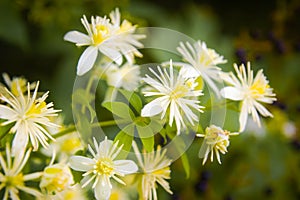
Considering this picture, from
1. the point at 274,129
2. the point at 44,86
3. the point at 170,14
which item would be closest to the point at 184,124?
the point at 44,86

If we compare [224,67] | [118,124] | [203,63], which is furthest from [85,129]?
[224,67]

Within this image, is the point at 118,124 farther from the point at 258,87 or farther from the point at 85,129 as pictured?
the point at 258,87

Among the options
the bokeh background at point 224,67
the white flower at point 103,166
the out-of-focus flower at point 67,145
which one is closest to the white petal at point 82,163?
the white flower at point 103,166

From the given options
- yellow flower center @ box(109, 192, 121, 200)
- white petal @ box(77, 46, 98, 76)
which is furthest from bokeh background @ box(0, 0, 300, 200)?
white petal @ box(77, 46, 98, 76)

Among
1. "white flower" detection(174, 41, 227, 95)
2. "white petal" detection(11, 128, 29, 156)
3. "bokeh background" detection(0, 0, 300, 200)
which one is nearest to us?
"white petal" detection(11, 128, 29, 156)

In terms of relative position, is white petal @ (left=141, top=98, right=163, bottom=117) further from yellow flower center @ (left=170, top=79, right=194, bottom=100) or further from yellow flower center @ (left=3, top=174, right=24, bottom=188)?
yellow flower center @ (left=3, top=174, right=24, bottom=188)

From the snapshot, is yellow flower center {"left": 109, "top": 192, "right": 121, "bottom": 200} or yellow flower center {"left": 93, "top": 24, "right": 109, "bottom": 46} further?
yellow flower center {"left": 109, "top": 192, "right": 121, "bottom": 200}

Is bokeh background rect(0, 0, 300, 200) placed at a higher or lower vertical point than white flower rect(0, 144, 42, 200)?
higher

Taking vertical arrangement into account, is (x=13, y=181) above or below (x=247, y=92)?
below
